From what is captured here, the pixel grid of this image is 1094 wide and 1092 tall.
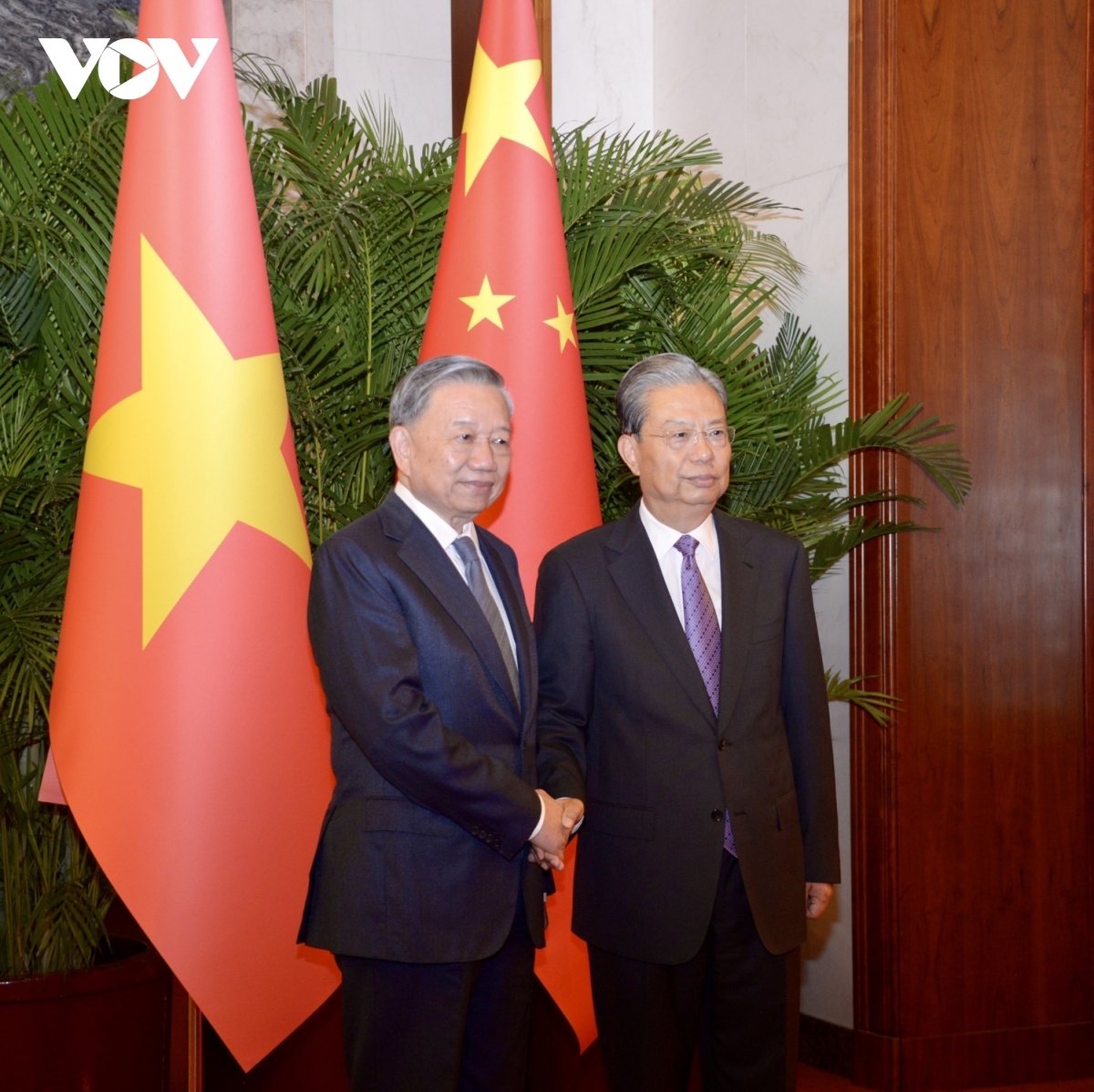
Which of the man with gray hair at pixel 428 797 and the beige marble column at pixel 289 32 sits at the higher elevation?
the beige marble column at pixel 289 32

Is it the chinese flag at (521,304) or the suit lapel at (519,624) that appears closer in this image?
the suit lapel at (519,624)

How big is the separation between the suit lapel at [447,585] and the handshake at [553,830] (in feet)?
0.58

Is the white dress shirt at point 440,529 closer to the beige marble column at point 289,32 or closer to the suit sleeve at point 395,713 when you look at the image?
the suit sleeve at point 395,713

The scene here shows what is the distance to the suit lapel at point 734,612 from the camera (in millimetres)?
2166

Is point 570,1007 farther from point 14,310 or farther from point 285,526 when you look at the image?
point 14,310

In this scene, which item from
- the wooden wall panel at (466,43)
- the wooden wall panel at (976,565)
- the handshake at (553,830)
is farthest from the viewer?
the wooden wall panel at (466,43)

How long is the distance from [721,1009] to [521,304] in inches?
63.2

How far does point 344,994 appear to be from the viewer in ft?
6.57

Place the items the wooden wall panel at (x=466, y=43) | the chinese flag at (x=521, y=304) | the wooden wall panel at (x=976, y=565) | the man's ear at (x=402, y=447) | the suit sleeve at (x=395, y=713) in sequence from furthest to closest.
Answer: the wooden wall panel at (x=466, y=43) < the wooden wall panel at (x=976, y=565) < the chinese flag at (x=521, y=304) < the man's ear at (x=402, y=447) < the suit sleeve at (x=395, y=713)

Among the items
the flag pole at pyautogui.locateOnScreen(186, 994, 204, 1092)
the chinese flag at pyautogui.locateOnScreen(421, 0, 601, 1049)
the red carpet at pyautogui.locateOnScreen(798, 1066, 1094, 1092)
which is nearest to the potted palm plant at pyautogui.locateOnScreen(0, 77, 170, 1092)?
the flag pole at pyautogui.locateOnScreen(186, 994, 204, 1092)

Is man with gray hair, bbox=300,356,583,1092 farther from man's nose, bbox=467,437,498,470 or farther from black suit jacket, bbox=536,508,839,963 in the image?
black suit jacket, bbox=536,508,839,963

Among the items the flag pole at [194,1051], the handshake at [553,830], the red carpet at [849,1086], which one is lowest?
the red carpet at [849,1086]

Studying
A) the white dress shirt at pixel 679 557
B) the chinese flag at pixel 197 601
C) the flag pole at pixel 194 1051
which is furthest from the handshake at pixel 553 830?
the flag pole at pixel 194 1051

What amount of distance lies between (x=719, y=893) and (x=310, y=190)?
2002 mm
